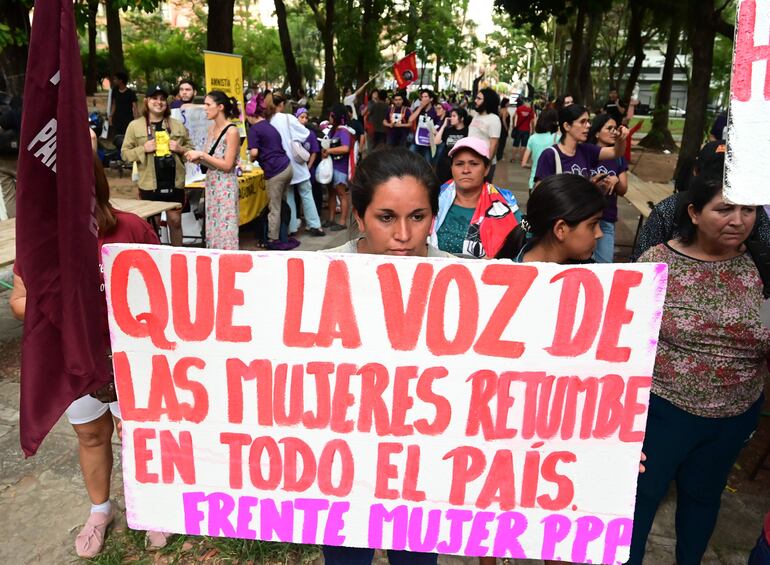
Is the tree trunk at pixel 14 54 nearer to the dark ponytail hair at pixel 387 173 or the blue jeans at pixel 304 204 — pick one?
→ the blue jeans at pixel 304 204

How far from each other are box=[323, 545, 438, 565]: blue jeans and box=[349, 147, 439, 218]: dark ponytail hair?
997 millimetres

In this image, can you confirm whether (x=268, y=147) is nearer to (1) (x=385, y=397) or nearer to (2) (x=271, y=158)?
(2) (x=271, y=158)

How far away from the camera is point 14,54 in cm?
777

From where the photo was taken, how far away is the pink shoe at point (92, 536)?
2.48m

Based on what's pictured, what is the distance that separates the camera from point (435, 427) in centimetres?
158

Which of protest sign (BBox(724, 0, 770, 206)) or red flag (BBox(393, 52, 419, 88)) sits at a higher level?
red flag (BBox(393, 52, 419, 88))

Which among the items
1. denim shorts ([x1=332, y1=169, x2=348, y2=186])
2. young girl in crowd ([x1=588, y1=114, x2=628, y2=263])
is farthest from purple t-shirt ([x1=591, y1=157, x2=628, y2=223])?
denim shorts ([x1=332, y1=169, x2=348, y2=186])

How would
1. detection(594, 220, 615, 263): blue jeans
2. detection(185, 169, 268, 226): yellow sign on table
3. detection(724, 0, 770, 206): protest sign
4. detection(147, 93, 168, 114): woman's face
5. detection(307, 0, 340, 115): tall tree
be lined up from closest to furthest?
detection(724, 0, 770, 206): protest sign → detection(594, 220, 615, 263): blue jeans → detection(147, 93, 168, 114): woman's face → detection(185, 169, 268, 226): yellow sign on table → detection(307, 0, 340, 115): tall tree

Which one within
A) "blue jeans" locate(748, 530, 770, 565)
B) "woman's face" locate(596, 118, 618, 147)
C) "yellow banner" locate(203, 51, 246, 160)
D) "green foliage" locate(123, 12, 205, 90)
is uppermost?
"green foliage" locate(123, 12, 205, 90)

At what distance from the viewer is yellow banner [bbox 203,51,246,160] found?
7.48 meters

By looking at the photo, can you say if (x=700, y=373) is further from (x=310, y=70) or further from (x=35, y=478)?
(x=310, y=70)

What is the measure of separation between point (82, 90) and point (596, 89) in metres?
52.5

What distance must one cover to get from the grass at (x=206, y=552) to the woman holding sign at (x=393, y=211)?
2.54 ft

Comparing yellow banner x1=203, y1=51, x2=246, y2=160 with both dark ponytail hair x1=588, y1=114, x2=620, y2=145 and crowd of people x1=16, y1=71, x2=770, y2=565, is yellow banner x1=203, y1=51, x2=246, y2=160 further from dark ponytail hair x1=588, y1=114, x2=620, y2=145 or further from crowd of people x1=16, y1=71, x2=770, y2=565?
crowd of people x1=16, y1=71, x2=770, y2=565
